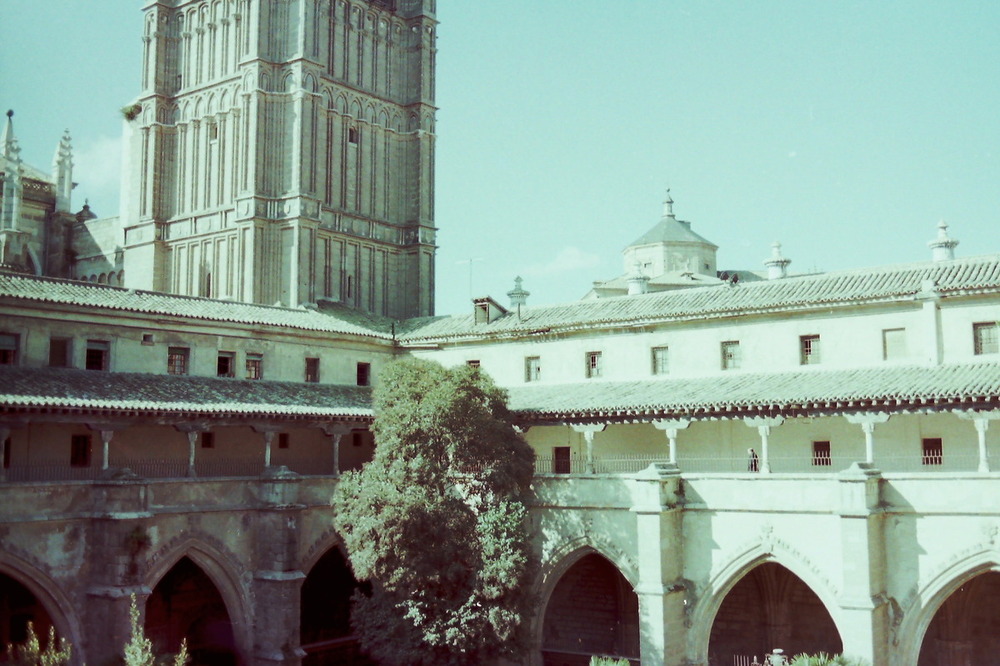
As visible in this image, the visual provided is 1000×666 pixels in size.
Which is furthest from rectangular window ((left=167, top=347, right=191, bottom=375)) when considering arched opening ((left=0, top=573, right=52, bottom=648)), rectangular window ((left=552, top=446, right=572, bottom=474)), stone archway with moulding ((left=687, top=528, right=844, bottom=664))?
stone archway with moulding ((left=687, top=528, right=844, bottom=664))

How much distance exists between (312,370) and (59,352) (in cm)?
952

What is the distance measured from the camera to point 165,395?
102 feet

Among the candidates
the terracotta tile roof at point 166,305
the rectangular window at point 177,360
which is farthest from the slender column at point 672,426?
the rectangular window at point 177,360

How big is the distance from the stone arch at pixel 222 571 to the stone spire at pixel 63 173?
33292 millimetres

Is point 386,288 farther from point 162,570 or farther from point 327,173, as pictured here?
point 162,570

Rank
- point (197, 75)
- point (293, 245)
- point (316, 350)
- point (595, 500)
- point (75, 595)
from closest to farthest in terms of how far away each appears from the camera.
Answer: point (75, 595) < point (595, 500) < point (316, 350) < point (293, 245) < point (197, 75)

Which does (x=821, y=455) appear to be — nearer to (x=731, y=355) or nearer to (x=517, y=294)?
(x=731, y=355)

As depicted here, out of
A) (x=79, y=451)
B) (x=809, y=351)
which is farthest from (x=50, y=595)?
(x=809, y=351)

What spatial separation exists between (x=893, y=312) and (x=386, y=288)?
2577cm

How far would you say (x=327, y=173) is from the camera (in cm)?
4866

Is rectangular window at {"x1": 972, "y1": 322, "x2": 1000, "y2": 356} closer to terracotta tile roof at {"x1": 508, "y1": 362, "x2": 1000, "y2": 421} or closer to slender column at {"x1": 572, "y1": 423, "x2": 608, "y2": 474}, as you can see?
terracotta tile roof at {"x1": 508, "y1": 362, "x2": 1000, "y2": 421}

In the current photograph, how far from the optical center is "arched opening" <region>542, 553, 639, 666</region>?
1416 inches

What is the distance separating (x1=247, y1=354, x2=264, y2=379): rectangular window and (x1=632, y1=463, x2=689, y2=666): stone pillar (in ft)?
47.6

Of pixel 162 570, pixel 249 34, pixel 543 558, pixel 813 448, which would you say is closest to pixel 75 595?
pixel 162 570
